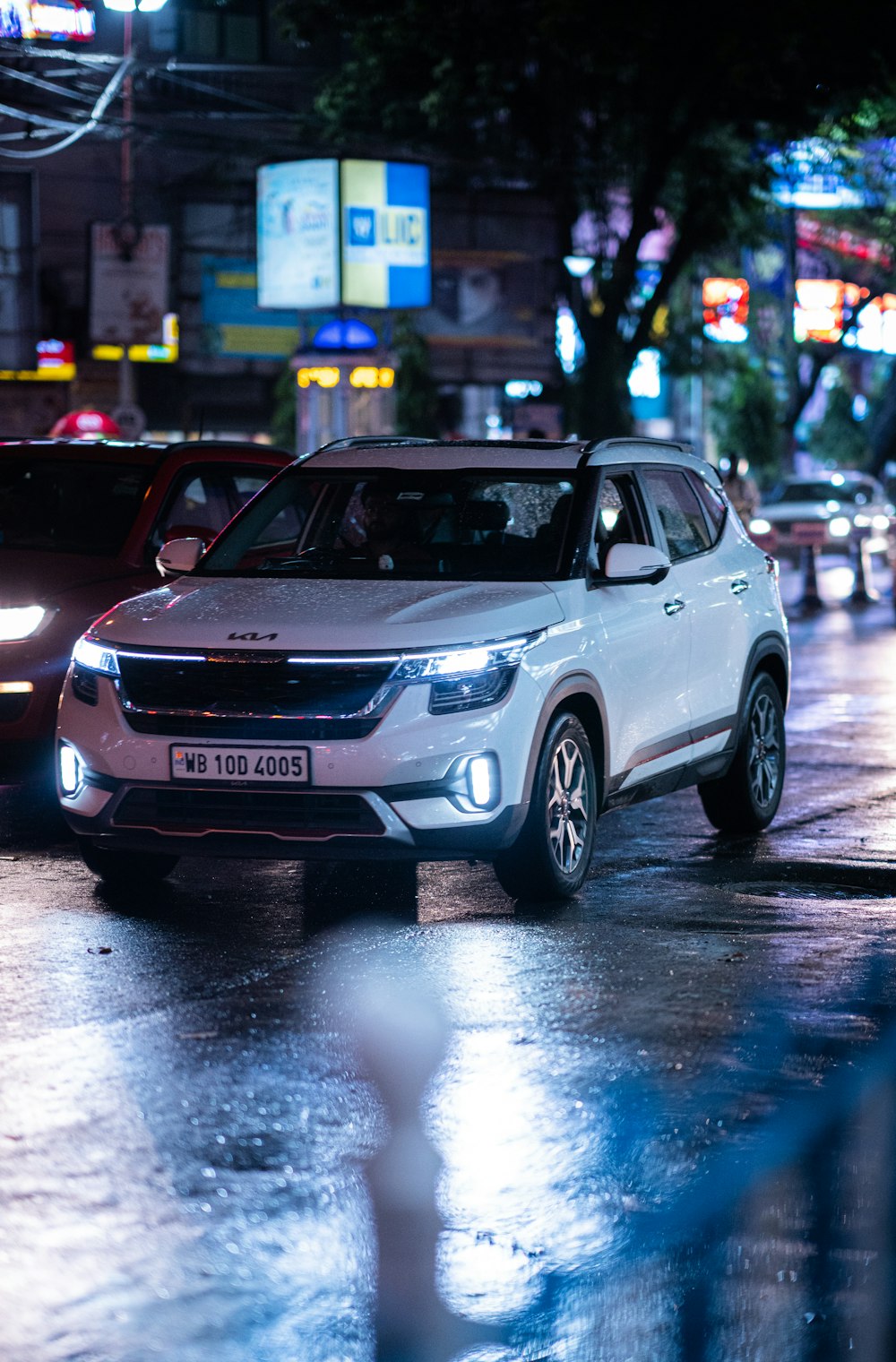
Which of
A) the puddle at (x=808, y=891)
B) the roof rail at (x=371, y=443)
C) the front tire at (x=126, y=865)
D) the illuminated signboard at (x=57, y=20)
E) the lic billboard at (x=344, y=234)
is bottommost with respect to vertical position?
the puddle at (x=808, y=891)

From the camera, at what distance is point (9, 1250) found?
462 centimetres

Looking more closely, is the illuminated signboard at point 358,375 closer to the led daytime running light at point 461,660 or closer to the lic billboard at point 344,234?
the lic billboard at point 344,234

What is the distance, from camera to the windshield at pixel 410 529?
28.6ft

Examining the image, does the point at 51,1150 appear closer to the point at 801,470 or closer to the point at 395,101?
the point at 395,101

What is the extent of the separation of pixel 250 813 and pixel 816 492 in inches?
1391

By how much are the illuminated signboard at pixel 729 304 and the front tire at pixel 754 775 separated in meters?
40.8

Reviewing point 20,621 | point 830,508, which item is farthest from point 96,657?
point 830,508

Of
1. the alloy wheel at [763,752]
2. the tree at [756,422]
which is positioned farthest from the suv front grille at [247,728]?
the tree at [756,422]

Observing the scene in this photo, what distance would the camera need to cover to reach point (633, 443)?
9.56 metres

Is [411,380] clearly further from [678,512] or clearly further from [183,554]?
[183,554]

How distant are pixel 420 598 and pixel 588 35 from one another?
2334 cm

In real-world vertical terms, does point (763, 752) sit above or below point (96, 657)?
below

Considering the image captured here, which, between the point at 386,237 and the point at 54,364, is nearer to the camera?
the point at 386,237

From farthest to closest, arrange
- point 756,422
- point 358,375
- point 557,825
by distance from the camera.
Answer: point 756,422, point 358,375, point 557,825
